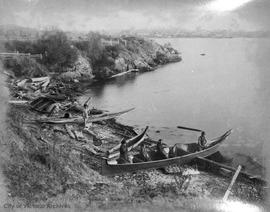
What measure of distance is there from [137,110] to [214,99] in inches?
34.6

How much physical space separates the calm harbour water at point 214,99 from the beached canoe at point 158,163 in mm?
102

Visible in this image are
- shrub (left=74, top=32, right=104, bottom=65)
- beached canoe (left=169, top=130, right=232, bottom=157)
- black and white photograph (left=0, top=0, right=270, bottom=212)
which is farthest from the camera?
shrub (left=74, top=32, right=104, bottom=65)

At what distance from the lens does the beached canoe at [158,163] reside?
3.98 metres

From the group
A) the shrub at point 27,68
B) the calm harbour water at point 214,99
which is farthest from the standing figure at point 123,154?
the shrub at point 27,68

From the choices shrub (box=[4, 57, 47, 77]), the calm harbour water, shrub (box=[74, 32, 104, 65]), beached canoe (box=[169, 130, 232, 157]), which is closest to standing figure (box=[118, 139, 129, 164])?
the calm harbour water

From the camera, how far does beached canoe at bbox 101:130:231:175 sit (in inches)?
157

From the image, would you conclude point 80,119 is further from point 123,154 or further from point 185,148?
point 185,148

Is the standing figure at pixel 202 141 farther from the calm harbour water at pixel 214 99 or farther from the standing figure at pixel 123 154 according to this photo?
the standing figure at pixel 123 154

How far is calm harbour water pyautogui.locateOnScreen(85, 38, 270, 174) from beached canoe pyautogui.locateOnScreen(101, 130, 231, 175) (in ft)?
0.34

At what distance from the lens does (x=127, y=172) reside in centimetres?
402

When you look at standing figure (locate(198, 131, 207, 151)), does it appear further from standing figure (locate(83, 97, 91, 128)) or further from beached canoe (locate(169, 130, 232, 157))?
standing figure (locate(83, 97, 91, 128))

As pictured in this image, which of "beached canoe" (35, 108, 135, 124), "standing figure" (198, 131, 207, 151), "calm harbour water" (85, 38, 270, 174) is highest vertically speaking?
"calm harbour water" (85, 38, 270, 174)

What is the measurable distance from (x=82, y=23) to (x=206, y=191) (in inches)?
89.5

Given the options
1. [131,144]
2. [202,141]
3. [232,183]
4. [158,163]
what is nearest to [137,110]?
[131,144]
